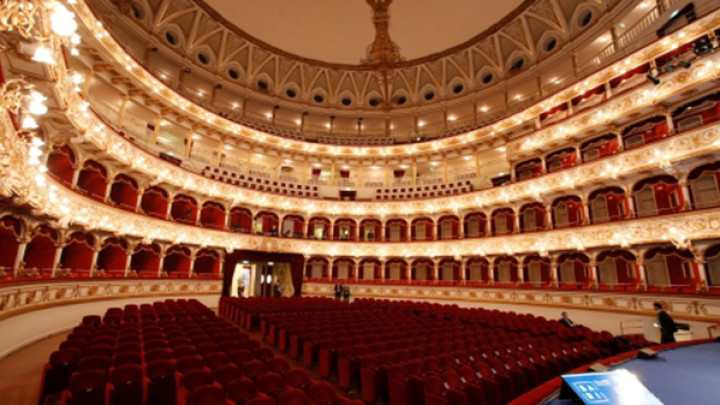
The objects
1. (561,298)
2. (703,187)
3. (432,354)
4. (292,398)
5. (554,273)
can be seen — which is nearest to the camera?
(292,398)

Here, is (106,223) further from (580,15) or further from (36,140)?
(580,15)

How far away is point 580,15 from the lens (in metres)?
20.0

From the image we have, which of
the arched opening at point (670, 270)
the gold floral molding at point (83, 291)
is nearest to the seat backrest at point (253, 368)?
the gold floral molding at point (83, 291)

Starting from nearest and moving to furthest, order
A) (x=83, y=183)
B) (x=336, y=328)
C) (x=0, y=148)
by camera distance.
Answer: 1. (x=0, y=148)
2. (x=336, y=328)
3. (x=83, y=183)

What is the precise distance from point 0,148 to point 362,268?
2057cm

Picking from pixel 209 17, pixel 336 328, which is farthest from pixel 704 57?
pixel 209 17

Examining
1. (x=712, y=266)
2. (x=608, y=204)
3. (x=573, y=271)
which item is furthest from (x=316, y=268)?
(x=712, y=266)

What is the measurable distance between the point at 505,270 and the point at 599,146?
8117mm

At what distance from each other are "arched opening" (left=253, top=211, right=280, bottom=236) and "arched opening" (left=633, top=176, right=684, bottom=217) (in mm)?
19522

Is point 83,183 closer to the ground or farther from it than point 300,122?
closer to the ground

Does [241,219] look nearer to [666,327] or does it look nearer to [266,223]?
[266,223]

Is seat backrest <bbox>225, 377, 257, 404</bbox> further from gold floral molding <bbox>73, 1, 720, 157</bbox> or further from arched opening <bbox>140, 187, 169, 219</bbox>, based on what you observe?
arched opening <bbox>140, 187, 169, 219</bbox>

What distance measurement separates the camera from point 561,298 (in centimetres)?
1455

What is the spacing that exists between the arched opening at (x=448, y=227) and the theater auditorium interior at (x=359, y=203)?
152 mm
